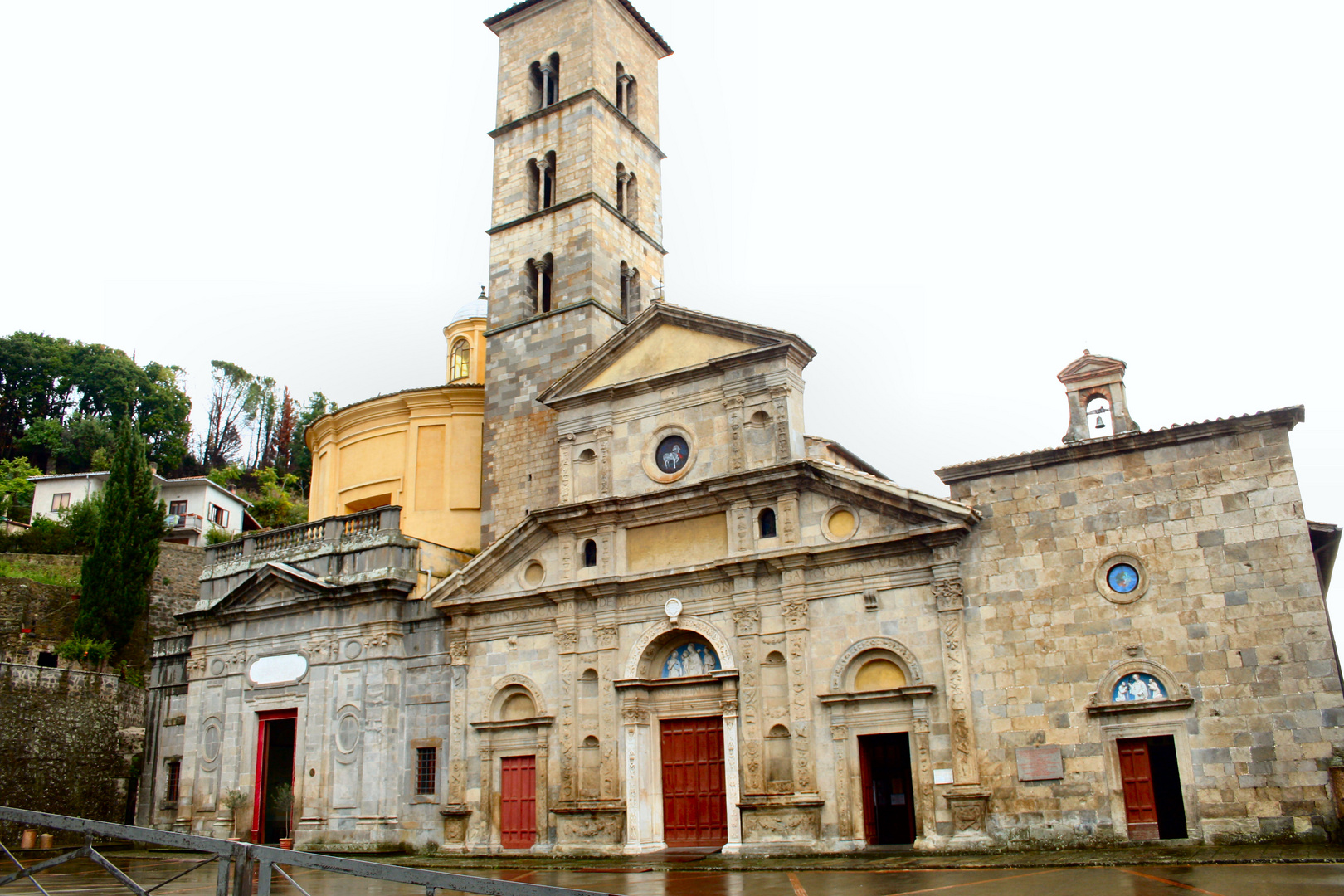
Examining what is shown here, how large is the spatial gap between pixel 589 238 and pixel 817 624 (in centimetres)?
1330

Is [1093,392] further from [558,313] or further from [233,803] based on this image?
[233,803]

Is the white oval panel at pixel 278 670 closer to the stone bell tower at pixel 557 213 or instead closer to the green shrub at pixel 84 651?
the stone bell tower at pixel 557 213

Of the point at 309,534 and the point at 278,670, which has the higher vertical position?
the point at 309,534

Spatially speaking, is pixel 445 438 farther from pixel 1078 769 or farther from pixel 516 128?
pixel 1078 769

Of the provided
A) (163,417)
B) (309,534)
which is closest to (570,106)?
(309,534)

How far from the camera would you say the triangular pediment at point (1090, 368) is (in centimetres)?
2014

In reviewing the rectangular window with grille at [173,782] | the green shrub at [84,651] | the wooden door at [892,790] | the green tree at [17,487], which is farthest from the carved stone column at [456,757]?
the green tree at [17,487]

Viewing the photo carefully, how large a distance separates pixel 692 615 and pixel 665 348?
6337 millimetres

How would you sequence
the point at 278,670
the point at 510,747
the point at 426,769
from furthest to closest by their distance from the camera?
the point at 278,670 → the point at 426,769 → the point at 510,747

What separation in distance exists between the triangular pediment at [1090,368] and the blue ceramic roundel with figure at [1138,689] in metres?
5.68

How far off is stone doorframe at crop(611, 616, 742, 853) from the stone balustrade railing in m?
7.94

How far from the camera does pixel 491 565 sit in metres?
25.1

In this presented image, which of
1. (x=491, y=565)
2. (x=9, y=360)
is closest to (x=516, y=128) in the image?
(x=491, y=565)

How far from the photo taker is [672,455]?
24.1 metres
